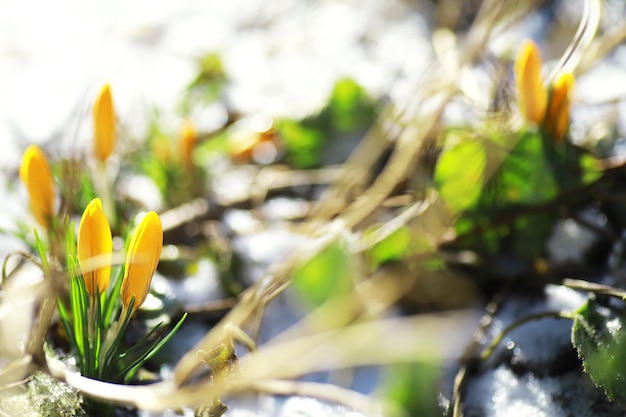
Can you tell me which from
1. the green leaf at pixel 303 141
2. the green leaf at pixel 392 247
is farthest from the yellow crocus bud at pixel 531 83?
the green leaf at pixel 303 141

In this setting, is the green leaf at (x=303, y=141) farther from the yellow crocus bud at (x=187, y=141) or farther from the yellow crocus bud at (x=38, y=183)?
the yellow crocus bud at (x=38, y=183)

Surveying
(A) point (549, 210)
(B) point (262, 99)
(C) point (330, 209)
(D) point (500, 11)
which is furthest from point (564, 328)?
(B) point (262, 99)

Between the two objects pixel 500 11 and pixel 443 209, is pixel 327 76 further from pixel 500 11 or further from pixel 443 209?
pixel 443 209

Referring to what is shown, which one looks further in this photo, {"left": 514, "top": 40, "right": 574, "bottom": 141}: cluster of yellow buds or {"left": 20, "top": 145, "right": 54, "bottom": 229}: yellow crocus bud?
{"left": 514, "top": 40, "right": 574, "bottom": 141}: cluster of yellow buds

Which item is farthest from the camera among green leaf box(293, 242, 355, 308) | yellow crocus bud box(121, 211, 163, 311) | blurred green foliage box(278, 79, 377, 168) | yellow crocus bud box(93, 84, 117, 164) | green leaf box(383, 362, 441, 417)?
blurred green foliage box(278, 79, 377, 168)

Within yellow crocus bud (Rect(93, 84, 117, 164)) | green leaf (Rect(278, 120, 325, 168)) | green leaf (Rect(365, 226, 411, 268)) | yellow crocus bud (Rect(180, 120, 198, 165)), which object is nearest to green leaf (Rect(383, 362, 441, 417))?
green leaf (Rect(365, 226, 411, 268))

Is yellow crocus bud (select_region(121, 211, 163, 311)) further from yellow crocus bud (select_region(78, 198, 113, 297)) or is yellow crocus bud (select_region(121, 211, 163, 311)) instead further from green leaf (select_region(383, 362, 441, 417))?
green leaf (select_region(383, 362, 441, 417))
